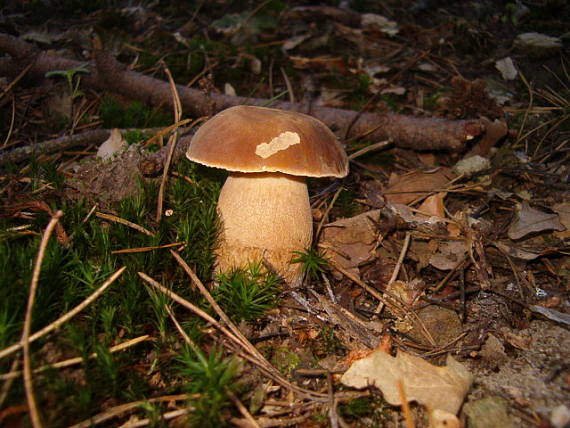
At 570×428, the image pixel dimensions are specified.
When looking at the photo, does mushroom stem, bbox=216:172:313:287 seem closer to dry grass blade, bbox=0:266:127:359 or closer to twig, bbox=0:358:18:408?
dry grass blade, bbox=0:266:127:359

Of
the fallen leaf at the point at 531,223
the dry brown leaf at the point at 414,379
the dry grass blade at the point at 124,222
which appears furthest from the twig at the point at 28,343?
the fallen leaf at the point at 531,223

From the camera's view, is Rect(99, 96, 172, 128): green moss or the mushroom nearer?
the mushroom

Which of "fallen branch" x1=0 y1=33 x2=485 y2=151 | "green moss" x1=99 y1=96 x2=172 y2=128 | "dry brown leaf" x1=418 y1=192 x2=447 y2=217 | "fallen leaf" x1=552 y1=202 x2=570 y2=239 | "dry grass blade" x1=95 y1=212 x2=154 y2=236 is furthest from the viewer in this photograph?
"green moss" x1=99 y1=96 x2=172 y2=128

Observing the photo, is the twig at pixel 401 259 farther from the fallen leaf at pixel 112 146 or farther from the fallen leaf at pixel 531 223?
the fallen leaf at pixel 112 146

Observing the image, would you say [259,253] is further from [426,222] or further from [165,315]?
[426,222]

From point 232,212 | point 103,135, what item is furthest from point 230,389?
point 103,135

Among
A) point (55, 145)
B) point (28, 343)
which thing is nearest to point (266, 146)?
point (28, 343)

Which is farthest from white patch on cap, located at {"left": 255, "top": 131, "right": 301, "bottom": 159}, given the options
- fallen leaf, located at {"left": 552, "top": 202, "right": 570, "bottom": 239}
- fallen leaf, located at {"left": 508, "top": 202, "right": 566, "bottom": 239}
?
fallen leaf, located at {"left": 552, "top": 202, "right": 570, "bottom": 239}
